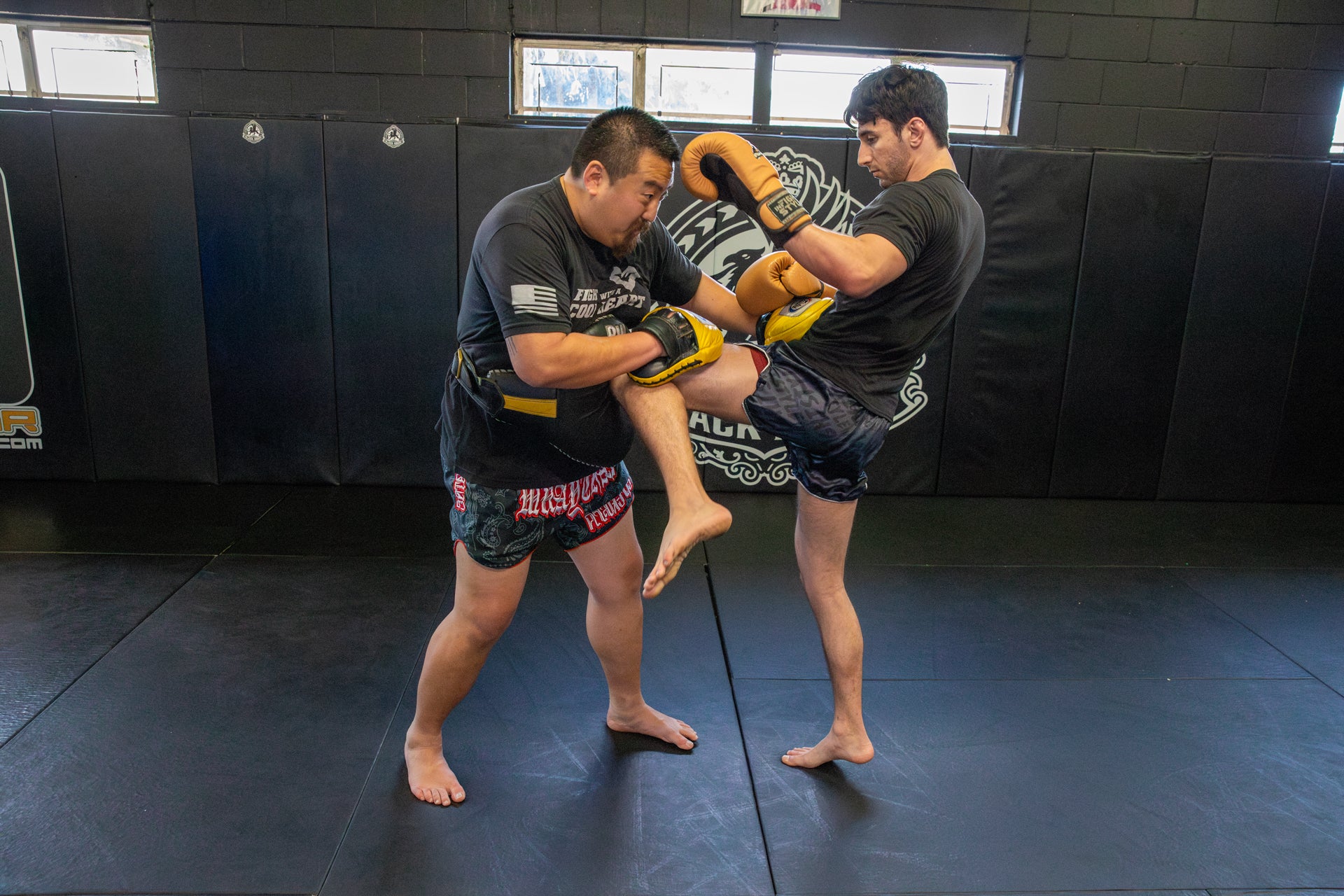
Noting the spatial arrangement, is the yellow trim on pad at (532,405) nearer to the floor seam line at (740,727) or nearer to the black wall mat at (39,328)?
the floor seam line at (740,727)

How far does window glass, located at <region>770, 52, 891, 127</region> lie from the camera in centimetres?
434

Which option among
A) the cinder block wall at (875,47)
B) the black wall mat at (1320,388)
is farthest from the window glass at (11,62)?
the black wall mat at (1320,388)

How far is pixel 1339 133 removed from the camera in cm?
451

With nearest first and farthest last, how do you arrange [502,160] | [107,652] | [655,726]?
[655,726] → [107,652] → [502,160]

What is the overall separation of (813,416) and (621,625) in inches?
27.5

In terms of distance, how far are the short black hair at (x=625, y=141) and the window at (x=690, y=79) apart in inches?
114

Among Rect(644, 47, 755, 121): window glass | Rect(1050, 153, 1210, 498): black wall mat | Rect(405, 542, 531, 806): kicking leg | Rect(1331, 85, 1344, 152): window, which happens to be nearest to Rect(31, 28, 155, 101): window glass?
Rect(644, 47, 755, 121): window glass

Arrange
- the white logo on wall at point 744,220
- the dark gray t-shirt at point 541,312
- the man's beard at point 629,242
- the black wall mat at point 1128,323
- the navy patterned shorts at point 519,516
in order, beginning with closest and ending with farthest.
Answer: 1. the dark gray t-shirt at point 541,312
2. the man's beard at point 629,242
3. the navy patterned shorts at point 519,516
4. the white logo on wall at point 744,220
5. the black wall mat at point 1128,323

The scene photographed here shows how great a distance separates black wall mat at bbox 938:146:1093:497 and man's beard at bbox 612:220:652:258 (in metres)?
2.92

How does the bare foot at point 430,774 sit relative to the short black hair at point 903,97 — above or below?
below

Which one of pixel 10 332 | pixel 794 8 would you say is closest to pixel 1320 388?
pixel 794 8

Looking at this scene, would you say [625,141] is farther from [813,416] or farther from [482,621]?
[482,621]

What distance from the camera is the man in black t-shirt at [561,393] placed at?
1.58 metres

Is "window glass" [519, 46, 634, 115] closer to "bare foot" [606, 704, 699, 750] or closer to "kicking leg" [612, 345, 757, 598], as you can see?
"kicking leg" [612, 345, 757, 598]
